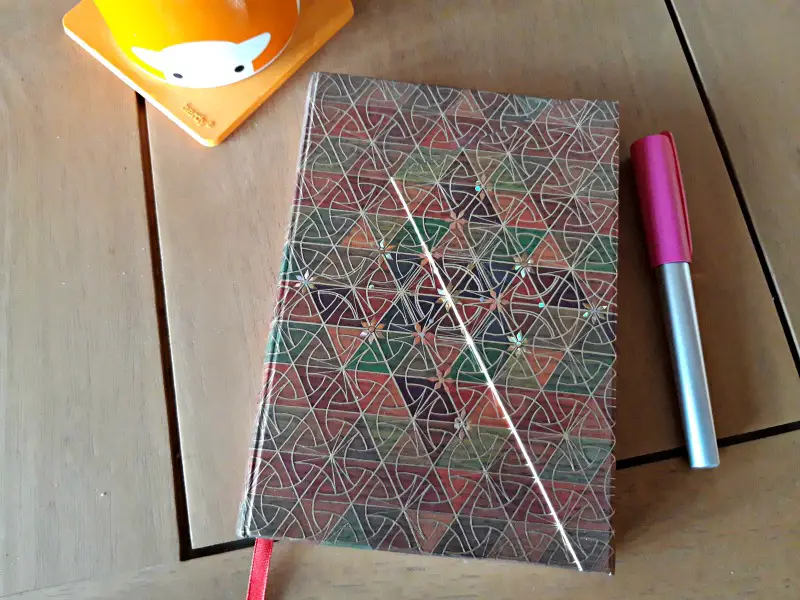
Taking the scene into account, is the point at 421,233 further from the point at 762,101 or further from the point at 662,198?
the point at 762,101

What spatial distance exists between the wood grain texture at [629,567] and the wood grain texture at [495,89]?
3cm

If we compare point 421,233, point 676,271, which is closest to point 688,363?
point 676,271

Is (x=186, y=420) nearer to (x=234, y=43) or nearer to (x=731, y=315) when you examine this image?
(x=234, y=43)

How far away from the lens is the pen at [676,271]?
1.17ft

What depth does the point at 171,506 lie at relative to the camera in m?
0.34

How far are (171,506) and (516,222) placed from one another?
248 millimetres

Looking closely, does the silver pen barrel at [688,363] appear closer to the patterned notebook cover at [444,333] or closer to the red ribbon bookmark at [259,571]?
the patterned notebook cover at [444,333]

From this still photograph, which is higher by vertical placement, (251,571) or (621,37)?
(621,37)

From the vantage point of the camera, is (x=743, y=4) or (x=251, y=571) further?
(x=743, y=4)

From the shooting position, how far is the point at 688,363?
1.19ft

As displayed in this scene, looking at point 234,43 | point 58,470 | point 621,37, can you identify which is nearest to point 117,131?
point 234,43

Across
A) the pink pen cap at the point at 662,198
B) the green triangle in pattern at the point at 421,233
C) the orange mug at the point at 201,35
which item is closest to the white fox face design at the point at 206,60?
the orange mug at the point at 201,35

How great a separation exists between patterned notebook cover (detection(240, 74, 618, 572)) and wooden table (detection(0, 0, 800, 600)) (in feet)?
0.12

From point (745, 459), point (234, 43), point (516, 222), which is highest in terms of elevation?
point (234, 43)
